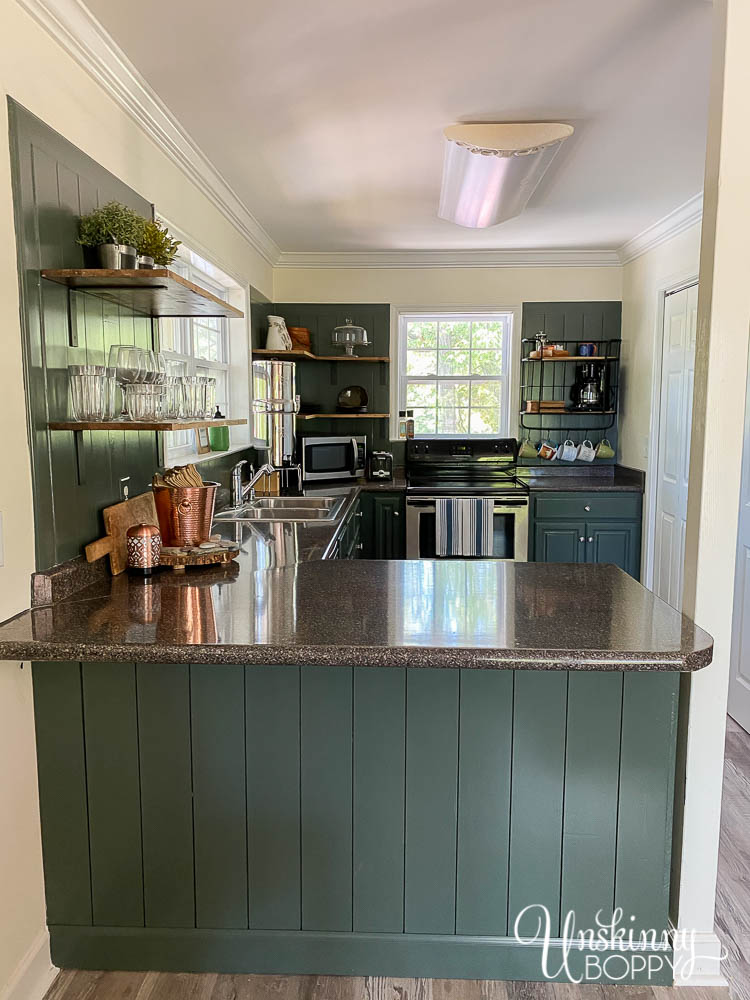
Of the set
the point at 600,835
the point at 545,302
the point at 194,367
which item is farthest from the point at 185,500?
the point at 545,302

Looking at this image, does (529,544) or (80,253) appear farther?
(529,544)

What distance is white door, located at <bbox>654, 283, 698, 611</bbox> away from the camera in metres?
4.24

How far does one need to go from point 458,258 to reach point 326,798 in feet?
14.0

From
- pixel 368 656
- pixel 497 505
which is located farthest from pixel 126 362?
pixel 497 505

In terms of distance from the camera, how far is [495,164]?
9.92ft

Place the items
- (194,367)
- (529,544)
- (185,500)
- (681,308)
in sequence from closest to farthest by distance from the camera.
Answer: (185,500), (194,367), (681,308), (529,544)

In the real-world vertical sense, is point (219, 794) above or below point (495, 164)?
below

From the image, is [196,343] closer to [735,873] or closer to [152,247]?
[152,247]

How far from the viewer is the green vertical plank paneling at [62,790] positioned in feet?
6.00

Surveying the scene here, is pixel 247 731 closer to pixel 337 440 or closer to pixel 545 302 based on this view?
pixel 337 440

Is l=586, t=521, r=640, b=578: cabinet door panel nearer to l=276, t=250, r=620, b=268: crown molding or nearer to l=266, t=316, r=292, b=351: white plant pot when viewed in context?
l=276, t=250, r=620, b=268: crown molding

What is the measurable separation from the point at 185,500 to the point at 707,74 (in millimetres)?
2223

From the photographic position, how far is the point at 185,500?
2498mm

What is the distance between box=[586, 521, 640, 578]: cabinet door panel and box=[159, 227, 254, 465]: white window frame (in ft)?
7.72
